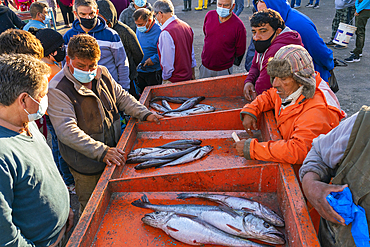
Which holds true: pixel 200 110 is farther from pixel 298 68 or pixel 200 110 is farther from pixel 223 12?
pixel 223 12

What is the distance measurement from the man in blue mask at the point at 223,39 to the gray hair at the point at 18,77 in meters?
A: 3.86

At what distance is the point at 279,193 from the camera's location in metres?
2.53

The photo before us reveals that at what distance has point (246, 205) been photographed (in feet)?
8.04

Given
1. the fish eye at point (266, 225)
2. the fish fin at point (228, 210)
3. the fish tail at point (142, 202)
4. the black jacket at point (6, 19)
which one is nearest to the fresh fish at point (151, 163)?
the fish tail at point (142, 202)

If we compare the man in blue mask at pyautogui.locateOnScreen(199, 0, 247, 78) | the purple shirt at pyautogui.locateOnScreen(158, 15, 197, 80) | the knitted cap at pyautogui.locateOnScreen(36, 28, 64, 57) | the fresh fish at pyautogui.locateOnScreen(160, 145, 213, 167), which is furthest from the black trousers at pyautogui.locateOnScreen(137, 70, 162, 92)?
the fresh fish at pyautogui.locateOnScreen(160, 145, 213, 167)

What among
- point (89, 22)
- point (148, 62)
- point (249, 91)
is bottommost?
point (148, 62)

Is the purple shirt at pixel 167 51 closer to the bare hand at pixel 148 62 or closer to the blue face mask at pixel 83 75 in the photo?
the bare hand at pixel 148 62

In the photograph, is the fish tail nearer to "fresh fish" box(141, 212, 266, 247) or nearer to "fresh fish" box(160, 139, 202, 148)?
"fresh fish" box(141, 212, 266, 247)

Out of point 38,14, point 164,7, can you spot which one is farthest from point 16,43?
point 38,14

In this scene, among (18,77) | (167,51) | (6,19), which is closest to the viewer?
(18,77)

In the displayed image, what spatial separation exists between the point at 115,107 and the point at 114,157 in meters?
0.76

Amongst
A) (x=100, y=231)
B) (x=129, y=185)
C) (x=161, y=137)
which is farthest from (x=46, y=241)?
(x=161, y=137)

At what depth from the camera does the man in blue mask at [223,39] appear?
509 cm

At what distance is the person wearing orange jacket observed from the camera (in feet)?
8.04
